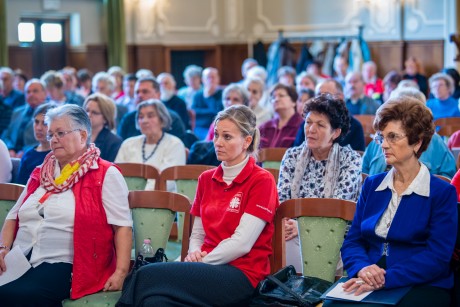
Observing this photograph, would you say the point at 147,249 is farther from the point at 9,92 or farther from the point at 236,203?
the point at 9,92

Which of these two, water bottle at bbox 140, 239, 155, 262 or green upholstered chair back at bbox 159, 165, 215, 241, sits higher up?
Result: green upholstered chair back at bbox 159, 165, 215, 241

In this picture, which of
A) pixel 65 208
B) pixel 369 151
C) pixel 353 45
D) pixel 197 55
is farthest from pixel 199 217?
pixel 197 55

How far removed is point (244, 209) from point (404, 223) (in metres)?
0.74

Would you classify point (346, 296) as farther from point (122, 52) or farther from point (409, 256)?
point (122, 52)

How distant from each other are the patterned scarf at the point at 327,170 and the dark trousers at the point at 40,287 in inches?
48.6

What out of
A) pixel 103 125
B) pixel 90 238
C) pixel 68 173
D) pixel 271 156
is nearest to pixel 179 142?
pixel 103 125

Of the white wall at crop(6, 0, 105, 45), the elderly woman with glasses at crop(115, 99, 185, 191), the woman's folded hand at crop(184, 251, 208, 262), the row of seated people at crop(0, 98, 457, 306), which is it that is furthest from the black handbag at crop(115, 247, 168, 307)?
the white wall at crop(6, 0, 105, 45)

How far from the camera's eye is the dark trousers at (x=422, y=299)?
298 centimetres

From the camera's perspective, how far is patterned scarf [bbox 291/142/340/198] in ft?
13.1

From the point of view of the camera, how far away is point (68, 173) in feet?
12.4

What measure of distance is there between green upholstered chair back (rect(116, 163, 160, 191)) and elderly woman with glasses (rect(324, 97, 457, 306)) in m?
1.76

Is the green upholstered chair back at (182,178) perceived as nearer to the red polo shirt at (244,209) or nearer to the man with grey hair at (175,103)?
the red polo shirt at (244,209)

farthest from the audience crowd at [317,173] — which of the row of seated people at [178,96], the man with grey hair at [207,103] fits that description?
the man with grey hair at [207,103]

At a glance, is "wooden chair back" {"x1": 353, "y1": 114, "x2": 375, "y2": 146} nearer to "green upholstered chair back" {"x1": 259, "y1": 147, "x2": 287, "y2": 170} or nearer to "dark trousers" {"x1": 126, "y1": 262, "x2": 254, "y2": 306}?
"green upholstered chair back" {"x1": 259, "y1": 147, "x2": 287, "y2": 170}
